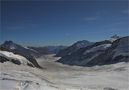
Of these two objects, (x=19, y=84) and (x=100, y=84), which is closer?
(x=19, y=84)

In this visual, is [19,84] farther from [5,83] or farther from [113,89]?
[113,89]

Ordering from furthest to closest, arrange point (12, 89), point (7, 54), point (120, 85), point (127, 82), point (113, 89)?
point (7, 54), point (127, 82), point (120, 85), point (113, 89), point (12, 89)

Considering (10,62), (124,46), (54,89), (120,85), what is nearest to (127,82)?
(120,85)

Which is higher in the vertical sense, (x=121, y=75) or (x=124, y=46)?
(x=124, y=46)

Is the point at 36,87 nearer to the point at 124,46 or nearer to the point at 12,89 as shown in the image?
the point at 12,89

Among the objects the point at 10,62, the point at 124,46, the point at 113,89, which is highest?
the point at 124,46

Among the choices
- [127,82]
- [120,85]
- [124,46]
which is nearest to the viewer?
[120,85]

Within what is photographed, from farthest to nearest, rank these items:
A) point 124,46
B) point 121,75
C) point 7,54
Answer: point 124,46 < point 7,54 < point 121,75

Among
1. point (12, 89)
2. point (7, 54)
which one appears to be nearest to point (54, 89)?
point (12, 89)

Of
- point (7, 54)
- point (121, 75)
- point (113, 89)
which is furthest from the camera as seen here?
point (7, 54)
